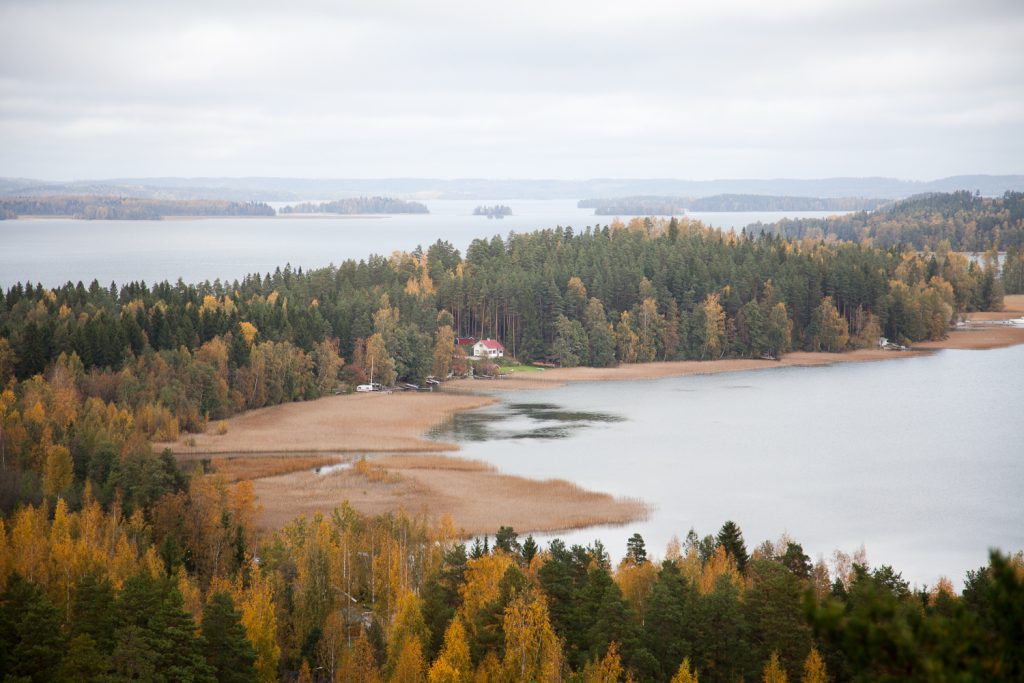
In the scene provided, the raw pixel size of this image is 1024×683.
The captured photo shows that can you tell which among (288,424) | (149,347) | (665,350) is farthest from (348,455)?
(665,350)

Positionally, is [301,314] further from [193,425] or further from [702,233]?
[702,233]

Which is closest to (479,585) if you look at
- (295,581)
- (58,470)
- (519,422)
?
(295,581)

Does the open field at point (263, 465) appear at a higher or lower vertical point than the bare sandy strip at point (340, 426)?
higher

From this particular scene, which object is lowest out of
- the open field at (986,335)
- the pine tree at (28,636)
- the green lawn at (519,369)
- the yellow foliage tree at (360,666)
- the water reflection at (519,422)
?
the green lawn at (519,369)

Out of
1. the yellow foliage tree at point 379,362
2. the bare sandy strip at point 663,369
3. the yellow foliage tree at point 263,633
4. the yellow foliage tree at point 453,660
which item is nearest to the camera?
the yellow foliage tree at point 453,660

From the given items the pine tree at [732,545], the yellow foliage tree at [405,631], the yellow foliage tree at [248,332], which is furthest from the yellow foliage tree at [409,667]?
the yellow foliage tree at [248,332]

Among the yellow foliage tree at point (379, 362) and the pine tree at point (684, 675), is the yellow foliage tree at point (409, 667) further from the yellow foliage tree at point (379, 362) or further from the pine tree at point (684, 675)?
the yellow foliage tree at point (379, 362)

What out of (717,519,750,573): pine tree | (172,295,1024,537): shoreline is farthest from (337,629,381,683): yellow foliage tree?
(717,519,750,573): pine tree
